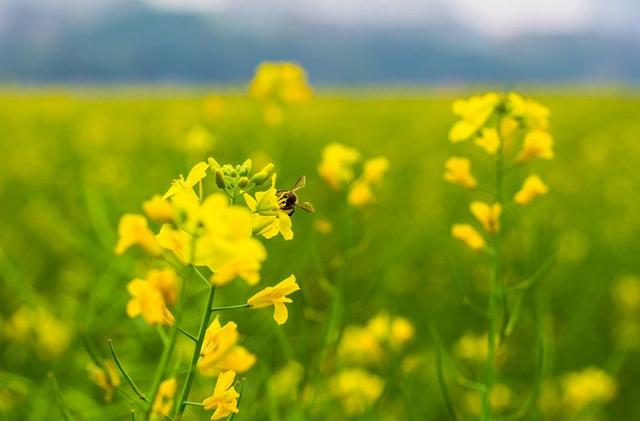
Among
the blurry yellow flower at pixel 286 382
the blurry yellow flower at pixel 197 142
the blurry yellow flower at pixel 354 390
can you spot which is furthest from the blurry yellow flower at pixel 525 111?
the blurry yellow flower at pixel 197 142

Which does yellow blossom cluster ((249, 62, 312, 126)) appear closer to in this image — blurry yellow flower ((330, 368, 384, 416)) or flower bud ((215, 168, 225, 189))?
blurry yellow flower ((330, 368, 384, 416))

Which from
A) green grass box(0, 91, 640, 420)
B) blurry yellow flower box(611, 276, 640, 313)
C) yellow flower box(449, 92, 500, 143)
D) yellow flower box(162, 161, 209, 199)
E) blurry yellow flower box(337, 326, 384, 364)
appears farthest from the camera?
blurry yellow flower box(611, 276, 640, 313)

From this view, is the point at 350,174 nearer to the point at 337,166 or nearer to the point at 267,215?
the point at 337,166

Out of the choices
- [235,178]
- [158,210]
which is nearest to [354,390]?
[158,210]

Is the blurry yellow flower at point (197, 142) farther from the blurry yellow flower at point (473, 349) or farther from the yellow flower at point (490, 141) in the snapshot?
the yellow flower at point (490, 141)

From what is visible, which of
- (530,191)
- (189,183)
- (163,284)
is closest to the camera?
(189,183)

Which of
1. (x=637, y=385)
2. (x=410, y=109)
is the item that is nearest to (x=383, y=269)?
(x=637, y=385)

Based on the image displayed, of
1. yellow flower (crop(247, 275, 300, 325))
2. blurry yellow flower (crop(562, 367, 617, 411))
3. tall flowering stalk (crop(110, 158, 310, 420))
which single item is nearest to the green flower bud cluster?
tall flowering stalk (crop(110, 158, 310, 420))
